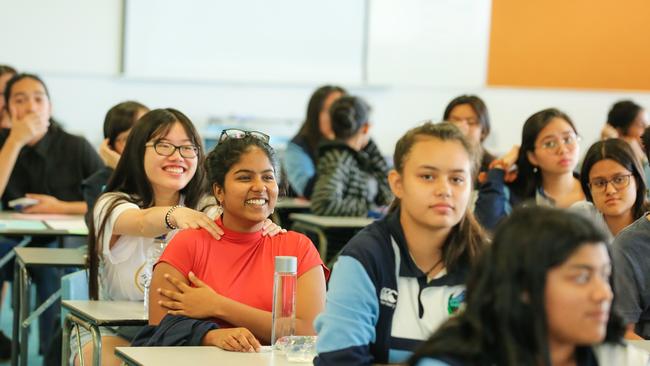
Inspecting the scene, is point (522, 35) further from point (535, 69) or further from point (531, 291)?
point (531, 291)

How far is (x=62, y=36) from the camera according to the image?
8.43 metres

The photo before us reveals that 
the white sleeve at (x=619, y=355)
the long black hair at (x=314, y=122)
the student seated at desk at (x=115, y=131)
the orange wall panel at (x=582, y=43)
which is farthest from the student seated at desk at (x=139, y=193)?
the orange wall panel at (x=582, y=43)

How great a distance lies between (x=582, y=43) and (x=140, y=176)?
682cm

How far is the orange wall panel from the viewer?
9531 mm

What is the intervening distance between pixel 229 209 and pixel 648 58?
7.44m

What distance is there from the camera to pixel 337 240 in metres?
6.04

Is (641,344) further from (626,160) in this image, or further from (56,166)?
(56,166)

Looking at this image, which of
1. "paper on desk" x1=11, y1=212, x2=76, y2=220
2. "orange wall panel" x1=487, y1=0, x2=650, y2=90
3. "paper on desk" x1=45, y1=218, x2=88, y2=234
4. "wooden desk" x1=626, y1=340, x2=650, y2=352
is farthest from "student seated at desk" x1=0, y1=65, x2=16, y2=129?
"orange wall panel" x1=487, y1=0, x2=650, y2=90

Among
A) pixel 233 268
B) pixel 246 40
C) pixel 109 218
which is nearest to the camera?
pixel 233 268

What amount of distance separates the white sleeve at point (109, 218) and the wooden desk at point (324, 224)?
2334 mm

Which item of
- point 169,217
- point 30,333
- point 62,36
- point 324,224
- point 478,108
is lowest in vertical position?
point 30,333

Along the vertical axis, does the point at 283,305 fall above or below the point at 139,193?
below

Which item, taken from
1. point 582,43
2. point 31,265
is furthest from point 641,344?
point 582,43

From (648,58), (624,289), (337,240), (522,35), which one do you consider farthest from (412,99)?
(624,289)
